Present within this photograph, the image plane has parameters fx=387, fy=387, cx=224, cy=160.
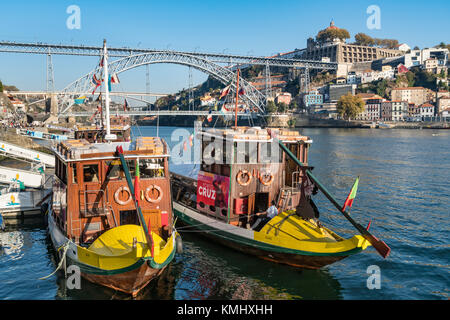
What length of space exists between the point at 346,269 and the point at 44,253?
32.6ft

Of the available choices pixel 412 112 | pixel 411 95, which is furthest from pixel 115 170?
pixel 411 95

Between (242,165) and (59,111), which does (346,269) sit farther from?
(59,111)

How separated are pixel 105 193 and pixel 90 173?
0.81 metres

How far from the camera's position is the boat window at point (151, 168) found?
1139 centimetres

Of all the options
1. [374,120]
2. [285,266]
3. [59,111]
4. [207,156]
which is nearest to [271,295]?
[285,266]

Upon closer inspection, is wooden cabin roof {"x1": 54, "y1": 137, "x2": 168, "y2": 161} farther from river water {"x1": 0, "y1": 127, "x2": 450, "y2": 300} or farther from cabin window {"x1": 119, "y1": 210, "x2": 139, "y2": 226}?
river water {"x1": 0, "y1": 127, "x2": 450, "y2": 300}

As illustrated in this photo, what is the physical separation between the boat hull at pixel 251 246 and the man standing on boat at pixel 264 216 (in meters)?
0.69

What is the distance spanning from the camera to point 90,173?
11047 mm

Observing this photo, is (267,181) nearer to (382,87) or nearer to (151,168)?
(151,168)

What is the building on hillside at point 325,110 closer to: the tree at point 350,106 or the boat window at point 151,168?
the tree at point 350,106

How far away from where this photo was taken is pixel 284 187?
13398 millimetres

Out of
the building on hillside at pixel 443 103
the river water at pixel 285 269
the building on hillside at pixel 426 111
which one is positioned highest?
the building on hillside at pixel 443 103

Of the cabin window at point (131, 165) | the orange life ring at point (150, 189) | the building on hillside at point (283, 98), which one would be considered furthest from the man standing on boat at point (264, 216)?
the building on hillside at point (283, 98)

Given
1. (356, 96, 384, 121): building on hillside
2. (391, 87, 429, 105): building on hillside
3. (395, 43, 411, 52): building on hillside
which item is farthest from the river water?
(395, 43, 411, 52): building on hillside
